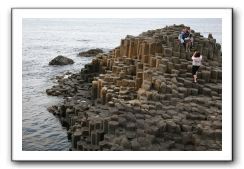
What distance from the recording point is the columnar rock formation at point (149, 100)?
5.68 m

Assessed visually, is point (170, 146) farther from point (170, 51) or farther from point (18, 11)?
point (18, 11)

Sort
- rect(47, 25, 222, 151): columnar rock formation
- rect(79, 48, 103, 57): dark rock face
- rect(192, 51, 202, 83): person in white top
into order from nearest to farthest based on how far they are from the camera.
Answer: rect(47, 25, 222, 151): columnar rock formation
rect(192, 51, 202, 83): person in white top
rect(79, 48, 103, 57): dark rock face

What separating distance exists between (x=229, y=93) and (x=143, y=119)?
3.15 ft

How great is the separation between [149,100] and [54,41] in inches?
49.3

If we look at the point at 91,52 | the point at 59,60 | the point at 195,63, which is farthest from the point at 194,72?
the point at 59,60

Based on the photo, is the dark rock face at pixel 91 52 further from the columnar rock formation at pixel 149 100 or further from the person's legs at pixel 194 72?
the person's legs at pixel 194 72

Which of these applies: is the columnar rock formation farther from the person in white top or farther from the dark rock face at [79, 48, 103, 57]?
the dark rock face at [79, 48, 103, 57]

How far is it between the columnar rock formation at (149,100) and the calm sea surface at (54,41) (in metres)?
0.25

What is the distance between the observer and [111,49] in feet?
21.6

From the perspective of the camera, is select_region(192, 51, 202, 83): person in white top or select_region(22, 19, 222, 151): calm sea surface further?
select_region(192, 51, 202, 83): person in white top

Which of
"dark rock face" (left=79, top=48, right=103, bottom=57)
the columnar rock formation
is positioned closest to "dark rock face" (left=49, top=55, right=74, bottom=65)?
"dark rock face" (left=79, top=48, right=103, bottom=57)

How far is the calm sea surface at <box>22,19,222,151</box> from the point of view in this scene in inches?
225

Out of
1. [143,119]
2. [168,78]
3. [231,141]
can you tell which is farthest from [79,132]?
[231,141]

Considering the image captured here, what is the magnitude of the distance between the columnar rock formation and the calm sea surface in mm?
247
